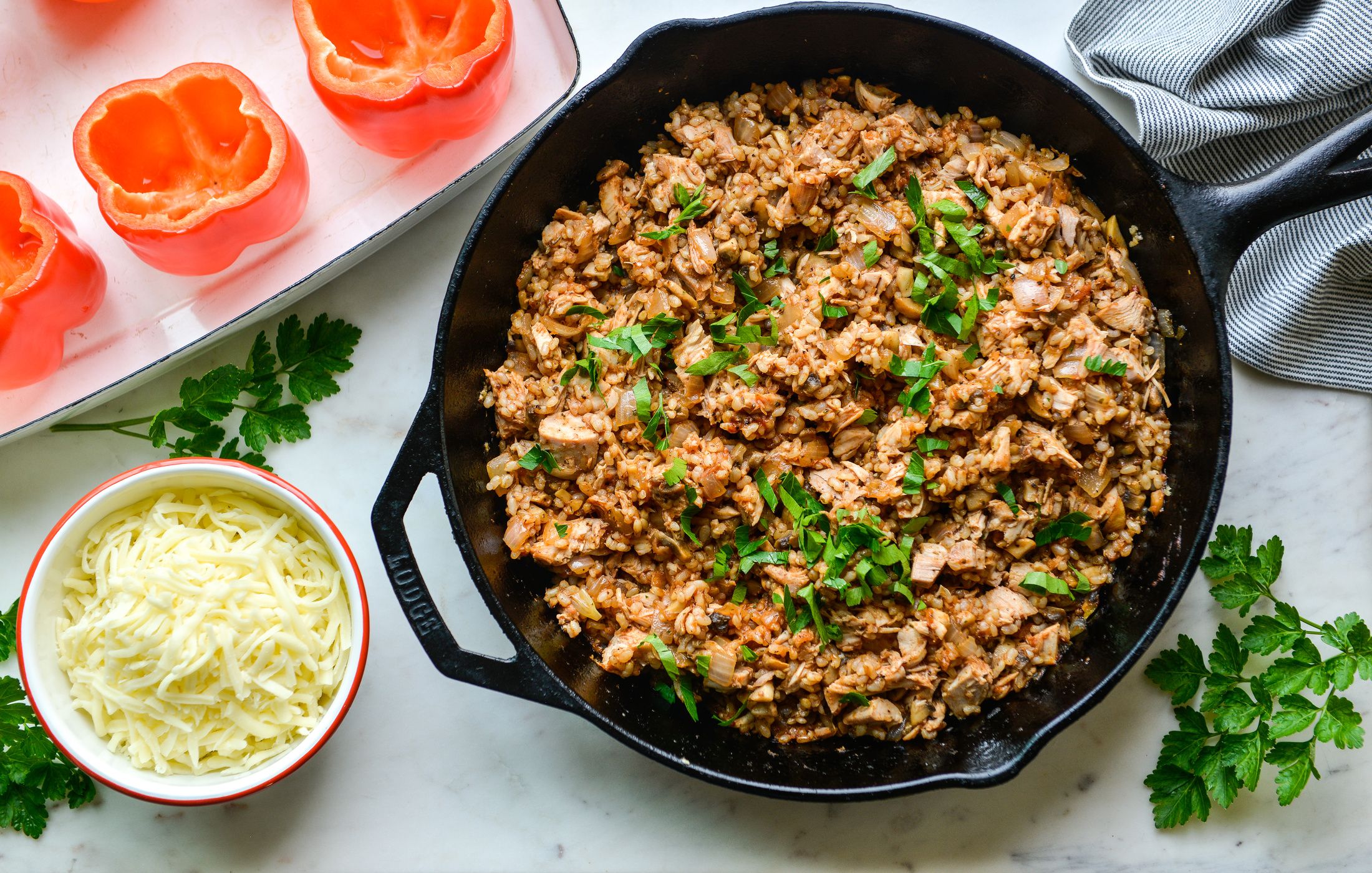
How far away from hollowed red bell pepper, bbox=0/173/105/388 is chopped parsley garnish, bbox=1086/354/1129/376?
2.96 metres

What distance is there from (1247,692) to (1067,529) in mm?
1030

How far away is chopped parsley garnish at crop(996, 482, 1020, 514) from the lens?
9.25 ft

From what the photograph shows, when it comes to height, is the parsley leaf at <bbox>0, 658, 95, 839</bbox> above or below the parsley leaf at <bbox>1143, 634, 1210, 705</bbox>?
above

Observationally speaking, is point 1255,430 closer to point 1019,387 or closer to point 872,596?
point 1019,387

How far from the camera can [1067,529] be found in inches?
112

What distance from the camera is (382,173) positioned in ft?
10.6

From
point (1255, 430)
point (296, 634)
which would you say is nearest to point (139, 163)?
point (296, 634)

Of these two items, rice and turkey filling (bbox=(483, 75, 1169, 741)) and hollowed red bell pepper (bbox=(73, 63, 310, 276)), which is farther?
hollowed red bell pepper (bbox=(73, 63, 310, 276))

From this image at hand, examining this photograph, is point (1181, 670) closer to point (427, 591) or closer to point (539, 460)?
point (539, 460)

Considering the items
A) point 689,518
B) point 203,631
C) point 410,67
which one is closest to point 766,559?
point 689,518

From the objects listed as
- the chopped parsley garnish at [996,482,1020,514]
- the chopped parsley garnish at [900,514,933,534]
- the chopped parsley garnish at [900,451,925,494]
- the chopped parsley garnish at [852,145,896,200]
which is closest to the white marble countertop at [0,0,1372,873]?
the chopped parsley garnish at [852,145,896,200]

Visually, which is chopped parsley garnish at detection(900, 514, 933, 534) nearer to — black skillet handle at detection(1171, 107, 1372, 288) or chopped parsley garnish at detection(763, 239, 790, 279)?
chopped parsley garnish at detection(763, 239, 790, 279)

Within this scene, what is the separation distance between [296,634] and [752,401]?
146 cm

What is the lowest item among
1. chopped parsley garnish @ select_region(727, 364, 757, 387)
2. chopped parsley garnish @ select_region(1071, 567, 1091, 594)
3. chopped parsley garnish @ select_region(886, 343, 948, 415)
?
chopped parsley garnish @ select_region(1071, 567, 1091, 594)
